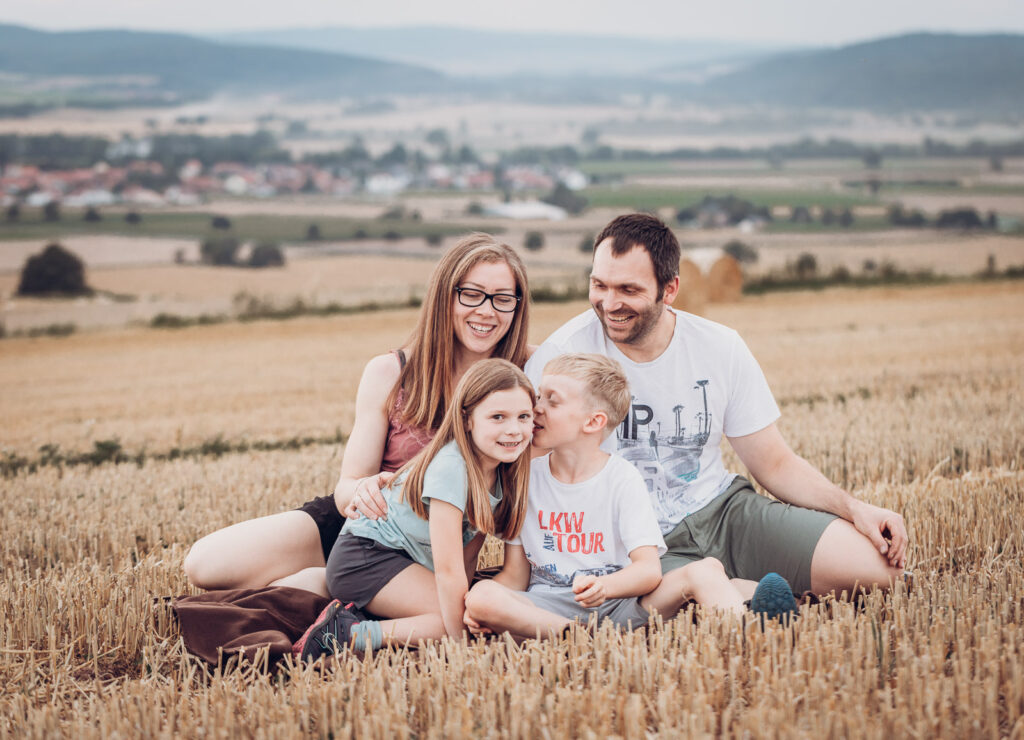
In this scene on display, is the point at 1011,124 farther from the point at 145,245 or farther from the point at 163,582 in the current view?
the point at 163,582

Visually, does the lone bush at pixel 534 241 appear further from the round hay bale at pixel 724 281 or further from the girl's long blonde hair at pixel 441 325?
the girl's long blonde hair at pixel 441 325

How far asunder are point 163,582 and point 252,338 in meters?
17.1

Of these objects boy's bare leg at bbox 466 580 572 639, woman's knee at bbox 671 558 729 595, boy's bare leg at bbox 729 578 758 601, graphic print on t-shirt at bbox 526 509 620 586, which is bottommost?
boy's bare leg at bbox 729 578 758 601

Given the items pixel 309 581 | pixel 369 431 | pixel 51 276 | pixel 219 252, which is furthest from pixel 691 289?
pixel 219 252

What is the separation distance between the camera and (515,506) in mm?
4426

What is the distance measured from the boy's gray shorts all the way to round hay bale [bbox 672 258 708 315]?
1678 cm

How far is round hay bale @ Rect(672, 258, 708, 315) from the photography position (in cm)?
2123

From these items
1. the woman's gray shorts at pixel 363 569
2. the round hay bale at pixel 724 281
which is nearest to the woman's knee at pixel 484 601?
the woman's gray shorts at pixel 363 569

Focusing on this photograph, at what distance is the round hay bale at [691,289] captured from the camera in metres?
21.2

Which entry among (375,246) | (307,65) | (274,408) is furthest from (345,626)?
(307,65)

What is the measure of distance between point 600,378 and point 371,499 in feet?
3.83

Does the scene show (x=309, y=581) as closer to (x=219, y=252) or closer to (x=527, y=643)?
(x=527, y=643)

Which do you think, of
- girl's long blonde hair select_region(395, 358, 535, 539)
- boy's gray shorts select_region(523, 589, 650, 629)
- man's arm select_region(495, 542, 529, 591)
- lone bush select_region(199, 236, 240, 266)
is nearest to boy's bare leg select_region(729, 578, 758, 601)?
boy's gray shorts select_region(523, 589, 650, 629)

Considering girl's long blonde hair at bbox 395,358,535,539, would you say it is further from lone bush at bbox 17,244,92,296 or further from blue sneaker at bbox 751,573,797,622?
lone bush at bbox 17,244,92,296
